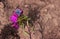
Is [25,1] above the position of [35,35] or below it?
above

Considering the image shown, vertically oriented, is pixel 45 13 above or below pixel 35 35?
above

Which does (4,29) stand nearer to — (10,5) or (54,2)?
(10,5)

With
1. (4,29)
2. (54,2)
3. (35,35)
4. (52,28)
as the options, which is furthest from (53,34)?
(4,29)

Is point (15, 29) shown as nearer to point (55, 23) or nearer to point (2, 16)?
point (2, 16)

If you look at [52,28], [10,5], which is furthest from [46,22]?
[10,5]

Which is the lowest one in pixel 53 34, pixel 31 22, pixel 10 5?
pixel 53 34

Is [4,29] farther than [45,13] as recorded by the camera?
No
